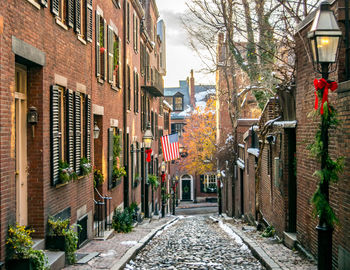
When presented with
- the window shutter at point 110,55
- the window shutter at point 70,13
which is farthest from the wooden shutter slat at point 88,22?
the window shutter at point 110,55

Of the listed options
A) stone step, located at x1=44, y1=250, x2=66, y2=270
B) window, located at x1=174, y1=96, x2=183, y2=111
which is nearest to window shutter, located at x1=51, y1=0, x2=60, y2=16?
stone step, located at x1=44, y1=250, x2=66, y2=270

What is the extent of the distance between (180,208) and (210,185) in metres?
7.55

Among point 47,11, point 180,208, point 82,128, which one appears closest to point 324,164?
point 47,11

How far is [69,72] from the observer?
32.7 ft

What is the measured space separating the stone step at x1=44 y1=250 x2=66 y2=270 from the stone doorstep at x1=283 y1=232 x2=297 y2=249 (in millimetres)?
5168

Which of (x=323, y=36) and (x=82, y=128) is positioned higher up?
(x=323, y=36)

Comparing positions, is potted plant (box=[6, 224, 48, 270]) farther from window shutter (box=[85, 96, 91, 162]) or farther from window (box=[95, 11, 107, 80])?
window (box=[95, 11, 107, 80])

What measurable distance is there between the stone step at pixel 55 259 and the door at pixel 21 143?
697 mm

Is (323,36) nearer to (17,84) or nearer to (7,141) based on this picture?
(7,141)

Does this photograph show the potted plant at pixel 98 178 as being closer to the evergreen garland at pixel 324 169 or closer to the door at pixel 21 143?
the door at pixel 21 143

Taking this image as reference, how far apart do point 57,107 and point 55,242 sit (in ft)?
8.42

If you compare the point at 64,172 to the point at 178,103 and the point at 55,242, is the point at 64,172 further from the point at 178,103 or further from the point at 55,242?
the point at 178,103

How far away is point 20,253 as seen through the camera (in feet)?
21.4

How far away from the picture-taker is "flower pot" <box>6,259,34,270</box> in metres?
6.44
